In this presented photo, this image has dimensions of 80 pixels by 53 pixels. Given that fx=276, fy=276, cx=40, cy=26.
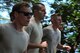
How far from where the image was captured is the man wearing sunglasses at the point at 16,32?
9.45 ft

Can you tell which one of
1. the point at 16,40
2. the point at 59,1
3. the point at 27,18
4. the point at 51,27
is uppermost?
the point at 27,18

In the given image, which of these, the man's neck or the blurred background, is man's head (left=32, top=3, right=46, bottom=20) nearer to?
the man's neck

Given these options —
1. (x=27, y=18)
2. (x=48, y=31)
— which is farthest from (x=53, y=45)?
(x=27, y=18)

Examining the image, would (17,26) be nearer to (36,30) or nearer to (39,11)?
(36,30)

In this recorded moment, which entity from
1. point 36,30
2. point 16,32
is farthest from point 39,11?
point 16,32

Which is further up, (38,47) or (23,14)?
(23,14)

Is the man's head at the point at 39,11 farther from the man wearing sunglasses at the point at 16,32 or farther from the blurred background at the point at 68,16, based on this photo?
the blurred background at the point at 68,16

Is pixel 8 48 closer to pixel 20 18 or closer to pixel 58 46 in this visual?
pixel 20 18

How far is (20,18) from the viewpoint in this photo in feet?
10.1

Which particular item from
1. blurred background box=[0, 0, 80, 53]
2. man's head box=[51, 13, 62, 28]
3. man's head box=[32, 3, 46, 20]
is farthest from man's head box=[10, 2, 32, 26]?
blurred background box=[0, 0, 80, 53]

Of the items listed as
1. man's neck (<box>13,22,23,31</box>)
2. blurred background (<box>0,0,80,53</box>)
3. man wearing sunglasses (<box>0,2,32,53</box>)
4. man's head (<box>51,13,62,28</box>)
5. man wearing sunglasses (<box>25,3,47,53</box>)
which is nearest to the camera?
man wearing sunglasses (<box>0,2,32,53</box>)

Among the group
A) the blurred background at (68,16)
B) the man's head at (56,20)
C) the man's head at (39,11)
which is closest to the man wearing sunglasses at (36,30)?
the man's head at (39,11)

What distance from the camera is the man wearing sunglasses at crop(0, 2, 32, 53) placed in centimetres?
288

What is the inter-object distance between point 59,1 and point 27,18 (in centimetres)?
817
